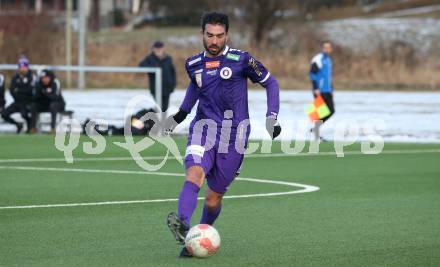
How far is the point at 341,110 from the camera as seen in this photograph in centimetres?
3064

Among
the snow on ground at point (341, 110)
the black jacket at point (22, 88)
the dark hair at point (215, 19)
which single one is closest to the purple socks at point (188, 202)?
the dark hair at point (215, 19)

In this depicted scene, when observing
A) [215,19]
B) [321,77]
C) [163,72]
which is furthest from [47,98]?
[215,19]

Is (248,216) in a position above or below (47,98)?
below

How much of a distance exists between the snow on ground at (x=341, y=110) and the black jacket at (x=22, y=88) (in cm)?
151

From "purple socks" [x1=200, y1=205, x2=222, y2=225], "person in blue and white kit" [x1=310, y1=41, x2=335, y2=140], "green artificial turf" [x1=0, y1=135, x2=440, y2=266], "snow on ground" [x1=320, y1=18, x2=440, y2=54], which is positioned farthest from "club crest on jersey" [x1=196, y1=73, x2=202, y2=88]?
"snow on ground" [x1=320, y1=18, x2=440, y2=54]

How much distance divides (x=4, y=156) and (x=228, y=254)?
32.5 ft

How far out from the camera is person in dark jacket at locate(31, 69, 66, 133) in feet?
76.8

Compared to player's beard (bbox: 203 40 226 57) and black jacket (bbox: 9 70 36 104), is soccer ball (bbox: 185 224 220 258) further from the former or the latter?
black jacket (bbox: 9 70 36 104)

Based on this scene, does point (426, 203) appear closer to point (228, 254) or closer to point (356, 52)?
point (228, 254)

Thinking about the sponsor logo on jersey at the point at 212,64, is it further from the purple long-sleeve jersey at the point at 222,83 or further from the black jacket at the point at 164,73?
the black jacket at the point at 164,73

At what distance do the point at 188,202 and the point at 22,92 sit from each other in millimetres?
15660

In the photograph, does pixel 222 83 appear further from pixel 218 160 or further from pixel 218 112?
pixel 218 160

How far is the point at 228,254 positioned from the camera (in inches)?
355

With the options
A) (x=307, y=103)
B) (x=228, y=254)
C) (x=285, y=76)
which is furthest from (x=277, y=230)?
(x=285, y=76)
